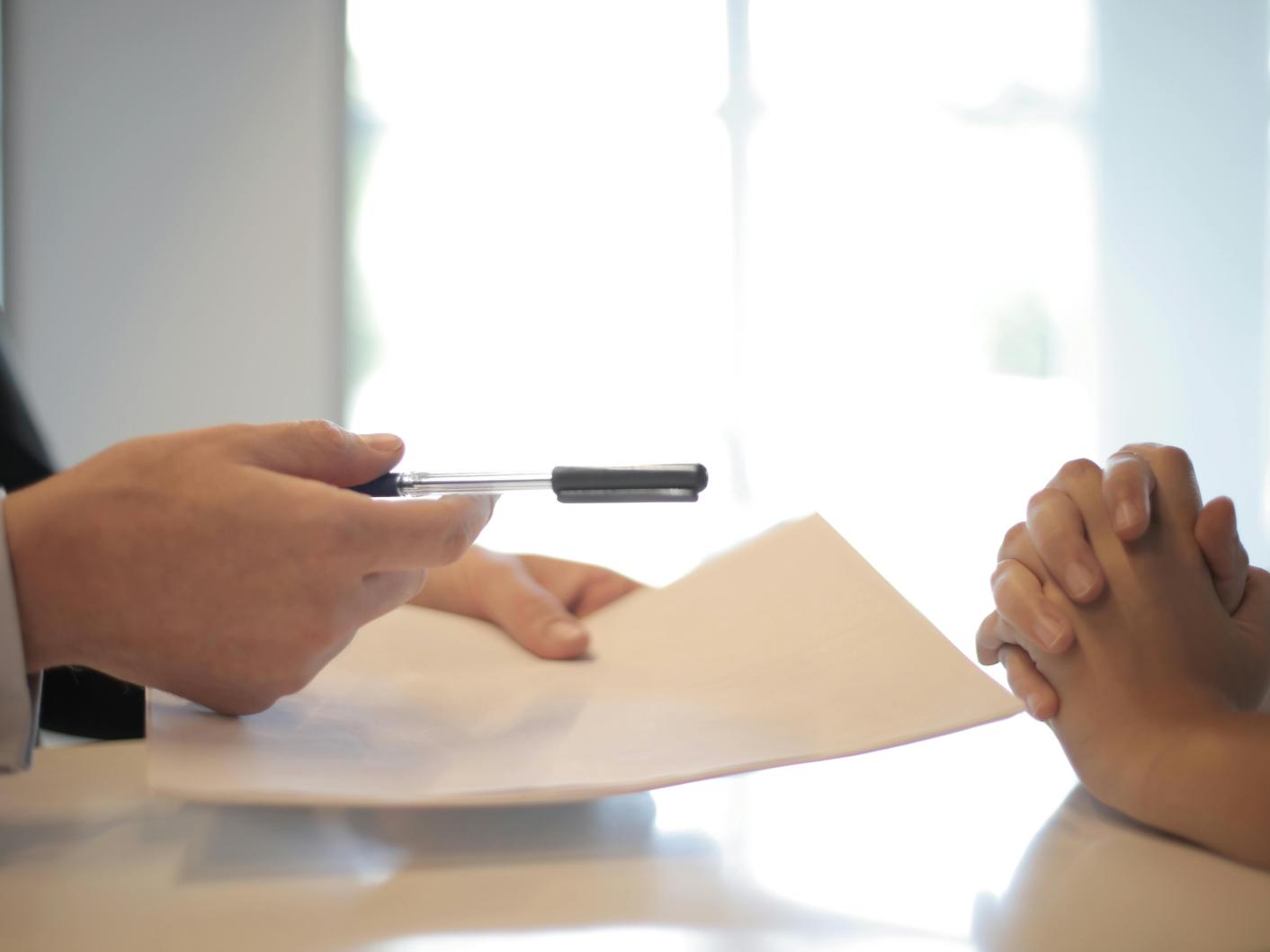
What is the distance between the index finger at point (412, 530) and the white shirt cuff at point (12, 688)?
0.12 meters

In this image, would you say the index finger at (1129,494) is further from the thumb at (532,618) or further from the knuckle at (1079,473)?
the thumb at (532,618)

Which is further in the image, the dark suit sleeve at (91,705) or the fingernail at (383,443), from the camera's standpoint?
the dark suit sleeve at (91,705)

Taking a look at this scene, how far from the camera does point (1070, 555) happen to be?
0.39 m

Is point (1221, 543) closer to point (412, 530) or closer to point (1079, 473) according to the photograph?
point (1079, 473)

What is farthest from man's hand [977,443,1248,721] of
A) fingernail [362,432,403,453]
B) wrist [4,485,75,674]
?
wrist [4,485,75,674]

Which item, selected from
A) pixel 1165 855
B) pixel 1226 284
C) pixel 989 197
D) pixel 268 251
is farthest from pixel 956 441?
pixel 1165 855

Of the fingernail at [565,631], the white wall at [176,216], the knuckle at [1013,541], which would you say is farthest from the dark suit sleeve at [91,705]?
the white wall at [176,216]

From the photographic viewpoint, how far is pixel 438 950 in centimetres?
24

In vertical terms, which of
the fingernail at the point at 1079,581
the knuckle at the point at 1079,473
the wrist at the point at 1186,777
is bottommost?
the wrist at the point at 1186,777

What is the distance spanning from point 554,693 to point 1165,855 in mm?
229

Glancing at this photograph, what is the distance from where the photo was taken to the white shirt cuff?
1.11 feet

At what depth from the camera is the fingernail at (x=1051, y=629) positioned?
38cm

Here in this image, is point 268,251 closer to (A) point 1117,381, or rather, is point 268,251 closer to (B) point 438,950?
(A) point 1117,381

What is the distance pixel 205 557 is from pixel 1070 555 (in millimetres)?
327
